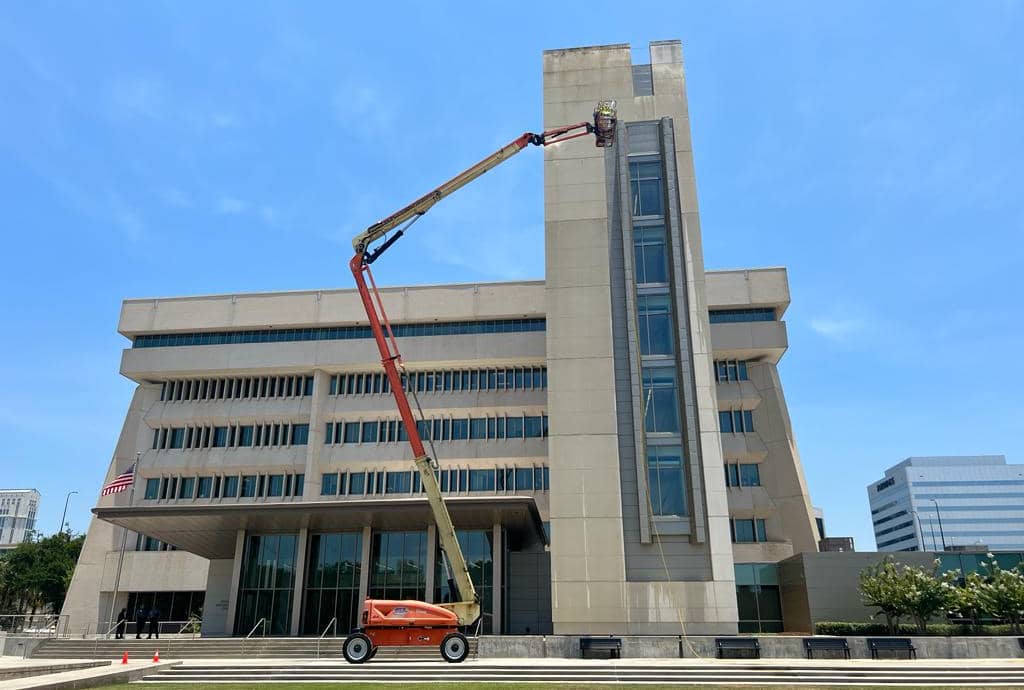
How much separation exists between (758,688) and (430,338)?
1603 inches

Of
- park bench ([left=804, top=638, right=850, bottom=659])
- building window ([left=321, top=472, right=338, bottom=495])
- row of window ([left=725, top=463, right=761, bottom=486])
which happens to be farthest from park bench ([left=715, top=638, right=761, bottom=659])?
building window ([left=321, top=472, right=338, bottom=495])

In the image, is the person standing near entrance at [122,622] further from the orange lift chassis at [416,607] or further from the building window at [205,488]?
the orange lift chassis at [416,607]

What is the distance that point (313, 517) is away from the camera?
121ft

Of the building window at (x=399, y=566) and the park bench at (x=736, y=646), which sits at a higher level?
the building window at (x=399, y=566)

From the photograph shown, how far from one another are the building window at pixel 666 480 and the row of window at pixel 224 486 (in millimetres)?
30965

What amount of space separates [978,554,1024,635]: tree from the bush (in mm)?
1023

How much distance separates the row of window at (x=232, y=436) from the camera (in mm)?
55312

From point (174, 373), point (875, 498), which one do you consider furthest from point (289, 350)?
point (875, 498)

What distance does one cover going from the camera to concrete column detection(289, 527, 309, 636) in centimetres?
3825

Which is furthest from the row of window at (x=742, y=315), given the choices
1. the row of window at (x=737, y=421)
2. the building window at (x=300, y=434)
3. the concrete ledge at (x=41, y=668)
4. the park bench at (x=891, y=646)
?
the concrete ledge at (x=41, y=668)

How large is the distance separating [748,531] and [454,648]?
107ft

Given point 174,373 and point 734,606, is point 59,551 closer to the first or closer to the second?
point 174,373

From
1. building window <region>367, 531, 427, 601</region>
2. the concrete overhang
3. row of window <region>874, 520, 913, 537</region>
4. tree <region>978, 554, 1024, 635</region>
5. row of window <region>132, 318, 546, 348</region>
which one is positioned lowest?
tree <region>978, 554, 1024, 635</region>

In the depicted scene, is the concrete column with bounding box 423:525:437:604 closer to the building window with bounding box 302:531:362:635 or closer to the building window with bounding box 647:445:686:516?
the building window with bounding box 302:531:362:635
